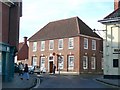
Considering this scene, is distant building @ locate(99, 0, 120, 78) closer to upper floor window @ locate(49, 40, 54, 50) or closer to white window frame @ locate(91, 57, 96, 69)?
white window frame @ locate(91, 57, 96, 69)

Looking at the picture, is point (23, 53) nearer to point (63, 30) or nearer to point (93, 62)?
point (63, 30)

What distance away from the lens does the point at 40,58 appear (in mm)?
64938

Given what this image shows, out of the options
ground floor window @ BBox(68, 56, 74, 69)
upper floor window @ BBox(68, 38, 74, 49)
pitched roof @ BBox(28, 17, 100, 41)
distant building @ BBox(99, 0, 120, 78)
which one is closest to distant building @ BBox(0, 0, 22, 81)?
distant building @ BBox(99, 0, 120, 78)

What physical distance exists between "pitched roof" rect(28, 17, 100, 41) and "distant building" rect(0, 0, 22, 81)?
95.8 ft

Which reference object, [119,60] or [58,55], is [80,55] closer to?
[58,55]

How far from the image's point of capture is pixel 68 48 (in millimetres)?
59781

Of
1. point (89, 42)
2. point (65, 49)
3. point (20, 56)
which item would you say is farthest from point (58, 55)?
point (20, 56)

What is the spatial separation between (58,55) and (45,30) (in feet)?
30.5

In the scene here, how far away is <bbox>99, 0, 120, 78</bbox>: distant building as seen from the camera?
36.4 meters

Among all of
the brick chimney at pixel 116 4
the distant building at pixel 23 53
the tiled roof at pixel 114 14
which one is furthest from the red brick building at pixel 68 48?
the tiled roof at pixel 114 14

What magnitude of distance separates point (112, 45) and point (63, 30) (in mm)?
26846

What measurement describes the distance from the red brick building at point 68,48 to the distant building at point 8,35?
28.2 m

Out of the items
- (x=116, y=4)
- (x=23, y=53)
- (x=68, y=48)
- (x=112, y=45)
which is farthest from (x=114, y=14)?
(x=23, y=53)

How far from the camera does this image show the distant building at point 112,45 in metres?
36.4
